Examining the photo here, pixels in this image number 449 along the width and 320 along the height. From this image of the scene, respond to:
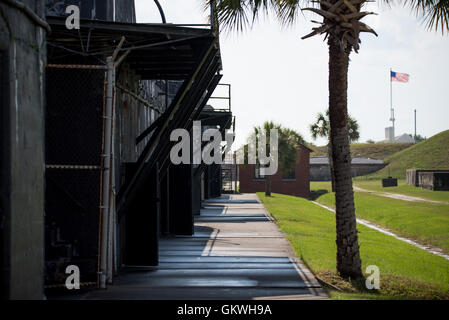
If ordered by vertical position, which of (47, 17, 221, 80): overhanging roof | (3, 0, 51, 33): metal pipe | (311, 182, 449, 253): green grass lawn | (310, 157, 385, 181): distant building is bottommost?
(311, 182, 449, 253): green grass lawn

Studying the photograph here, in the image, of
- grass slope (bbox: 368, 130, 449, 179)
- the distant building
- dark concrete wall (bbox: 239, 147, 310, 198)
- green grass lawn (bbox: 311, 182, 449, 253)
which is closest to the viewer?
green grass lawn (bbox: 311, 182, 449, 253)

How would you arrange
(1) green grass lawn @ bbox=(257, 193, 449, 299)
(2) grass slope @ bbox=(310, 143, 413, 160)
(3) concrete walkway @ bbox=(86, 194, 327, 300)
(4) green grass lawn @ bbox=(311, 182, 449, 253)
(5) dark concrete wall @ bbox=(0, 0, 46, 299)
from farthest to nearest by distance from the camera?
(2) grass slope @ bbox=(310, 143, 413, 160) < (4) green grass lawn @ bbox=(311, 182, 449, 253) < (1) green grass lawn @ bbox=(257, 193, 449, 299) < (3) concrete walkway @ bbox=(86, 194, 327, 300) < (5) dark concrete wall @ bbox=(0, 0, 46, 299)

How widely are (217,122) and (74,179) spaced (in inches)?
553

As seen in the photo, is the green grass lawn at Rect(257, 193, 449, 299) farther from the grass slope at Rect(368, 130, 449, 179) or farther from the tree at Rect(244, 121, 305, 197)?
the grass slope at Rect(368, 130, 449, 179)

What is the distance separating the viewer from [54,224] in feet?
24.6

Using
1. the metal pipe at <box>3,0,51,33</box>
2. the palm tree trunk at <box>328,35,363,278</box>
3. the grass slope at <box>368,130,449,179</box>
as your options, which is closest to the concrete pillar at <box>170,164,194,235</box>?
the palm tree trunk at <box>328,35,363,278</box>

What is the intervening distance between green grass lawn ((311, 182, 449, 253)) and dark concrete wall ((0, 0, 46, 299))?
48.3 feet

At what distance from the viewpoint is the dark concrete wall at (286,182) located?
45094mm

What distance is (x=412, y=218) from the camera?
23375 millimetres

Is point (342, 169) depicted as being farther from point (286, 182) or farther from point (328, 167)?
point (328, 167)

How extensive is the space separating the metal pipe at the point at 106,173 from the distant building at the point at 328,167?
68.1m

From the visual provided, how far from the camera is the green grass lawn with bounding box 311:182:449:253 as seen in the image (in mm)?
19203
